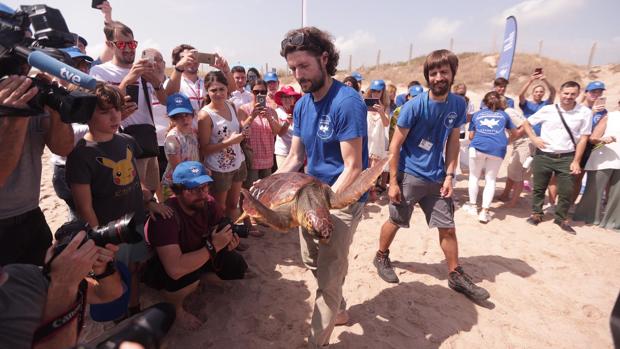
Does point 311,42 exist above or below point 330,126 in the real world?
above

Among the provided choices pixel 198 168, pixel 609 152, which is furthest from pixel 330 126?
pixel 609 152

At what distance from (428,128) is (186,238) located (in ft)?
7.83


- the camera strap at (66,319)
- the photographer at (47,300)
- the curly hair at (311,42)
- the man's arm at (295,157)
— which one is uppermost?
the curly hair at (311,42)

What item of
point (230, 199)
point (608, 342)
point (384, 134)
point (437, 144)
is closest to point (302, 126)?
point (437, 144)

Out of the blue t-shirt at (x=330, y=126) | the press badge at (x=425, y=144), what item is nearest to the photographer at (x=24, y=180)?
A: the blue t-shirt at (x=330, y=126)

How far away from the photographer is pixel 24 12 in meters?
1.39

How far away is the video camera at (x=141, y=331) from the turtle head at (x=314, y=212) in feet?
2.53

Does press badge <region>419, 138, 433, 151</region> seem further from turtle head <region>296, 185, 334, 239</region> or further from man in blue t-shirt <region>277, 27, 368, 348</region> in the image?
turtle head <region>296, 185, 334, 239</region>

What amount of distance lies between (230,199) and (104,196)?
161cm

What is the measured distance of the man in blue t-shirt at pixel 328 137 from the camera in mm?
1827

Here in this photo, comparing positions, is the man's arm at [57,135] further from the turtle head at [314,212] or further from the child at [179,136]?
the turtle head at [314,212]

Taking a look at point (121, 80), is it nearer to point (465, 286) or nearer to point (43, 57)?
point (43, 57)

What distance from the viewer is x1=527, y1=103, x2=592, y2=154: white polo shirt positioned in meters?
4.27

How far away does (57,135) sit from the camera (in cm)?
185
